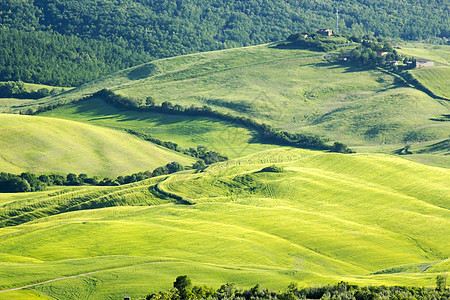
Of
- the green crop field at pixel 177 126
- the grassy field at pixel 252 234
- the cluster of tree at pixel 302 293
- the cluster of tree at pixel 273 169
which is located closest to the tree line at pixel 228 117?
A: the green crop field at pixel 177 126

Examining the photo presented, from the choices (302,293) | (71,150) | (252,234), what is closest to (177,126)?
(71,150)

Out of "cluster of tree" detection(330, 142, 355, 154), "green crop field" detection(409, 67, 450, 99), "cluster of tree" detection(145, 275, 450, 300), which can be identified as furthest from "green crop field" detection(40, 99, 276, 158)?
"cluster of tree" detection(145, 275, 450, 300)

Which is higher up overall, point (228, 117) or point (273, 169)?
point (273, 169)

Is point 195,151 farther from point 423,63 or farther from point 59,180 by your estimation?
point 423,63

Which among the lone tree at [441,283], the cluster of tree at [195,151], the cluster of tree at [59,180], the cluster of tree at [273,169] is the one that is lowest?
the cluster of tree at [195,151]

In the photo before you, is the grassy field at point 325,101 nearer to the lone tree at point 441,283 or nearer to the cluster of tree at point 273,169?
the cluster of tree at point 273,169

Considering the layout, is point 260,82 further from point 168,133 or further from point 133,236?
point 133,236
